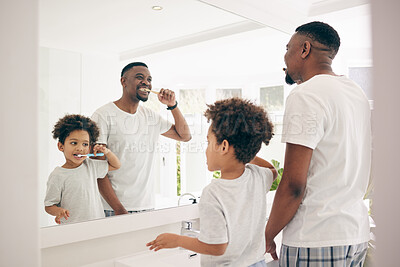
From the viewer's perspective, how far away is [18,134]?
68 cm

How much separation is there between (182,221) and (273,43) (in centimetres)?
131

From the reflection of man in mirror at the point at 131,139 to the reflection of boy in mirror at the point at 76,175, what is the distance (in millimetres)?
38

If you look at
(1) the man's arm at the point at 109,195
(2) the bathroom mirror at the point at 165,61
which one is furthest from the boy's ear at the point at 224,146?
(1) the man's arm at the point at 109,195

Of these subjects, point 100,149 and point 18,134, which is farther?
point 100,149

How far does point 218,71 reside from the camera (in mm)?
2041

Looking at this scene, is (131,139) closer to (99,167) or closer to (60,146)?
(99,167)

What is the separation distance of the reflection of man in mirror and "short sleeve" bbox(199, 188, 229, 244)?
0.57 meters

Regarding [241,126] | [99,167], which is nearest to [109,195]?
[99,167]

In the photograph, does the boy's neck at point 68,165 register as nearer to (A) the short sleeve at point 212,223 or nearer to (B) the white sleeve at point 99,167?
(B) the white sleeve at point 99,167

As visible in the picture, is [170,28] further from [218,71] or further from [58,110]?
[58,110]

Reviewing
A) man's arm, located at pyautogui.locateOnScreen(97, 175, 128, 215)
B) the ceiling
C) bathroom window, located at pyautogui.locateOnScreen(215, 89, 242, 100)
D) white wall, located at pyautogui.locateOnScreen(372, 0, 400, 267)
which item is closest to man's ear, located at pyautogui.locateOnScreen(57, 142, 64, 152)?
man's arm, located at pyautogui.locateOnScreen(97, 175, 128, 215)

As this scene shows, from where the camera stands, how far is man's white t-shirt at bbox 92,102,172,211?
151 cm

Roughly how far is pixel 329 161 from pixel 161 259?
36.4 inches

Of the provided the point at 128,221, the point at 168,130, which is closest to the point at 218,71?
the point at 168,130
